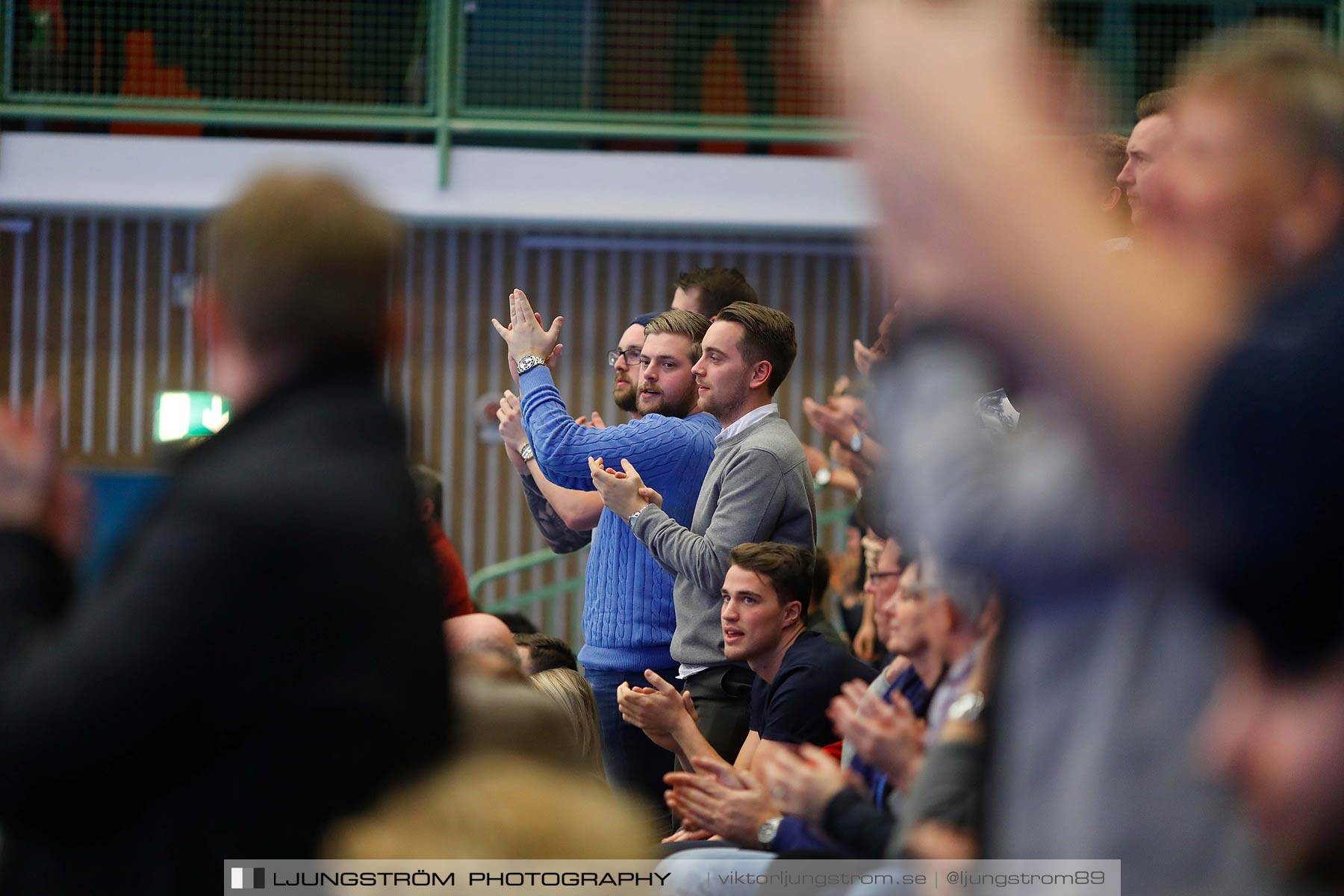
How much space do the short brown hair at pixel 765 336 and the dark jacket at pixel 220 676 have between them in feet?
7.11

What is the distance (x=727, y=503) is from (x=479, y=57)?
5.22 m

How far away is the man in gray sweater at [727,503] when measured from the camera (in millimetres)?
3180

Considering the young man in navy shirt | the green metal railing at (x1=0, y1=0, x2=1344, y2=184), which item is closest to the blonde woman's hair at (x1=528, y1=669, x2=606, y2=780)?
the young man in navy shirt

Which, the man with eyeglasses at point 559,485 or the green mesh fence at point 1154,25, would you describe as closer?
the man with eyeglasses at point 559,485

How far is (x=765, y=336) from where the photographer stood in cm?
338

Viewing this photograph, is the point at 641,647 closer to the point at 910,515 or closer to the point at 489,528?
the point at 910,515

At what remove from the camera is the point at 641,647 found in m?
3.51

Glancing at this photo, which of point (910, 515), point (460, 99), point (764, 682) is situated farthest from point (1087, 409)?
point (460, 99)

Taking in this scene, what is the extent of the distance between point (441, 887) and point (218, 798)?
1.12ft

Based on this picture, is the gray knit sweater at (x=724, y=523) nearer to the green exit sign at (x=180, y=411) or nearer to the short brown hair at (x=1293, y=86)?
the short brown hair at (x=1293, y=86)

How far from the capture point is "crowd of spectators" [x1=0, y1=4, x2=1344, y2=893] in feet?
2.18

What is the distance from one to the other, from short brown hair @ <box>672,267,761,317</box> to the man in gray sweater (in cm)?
54

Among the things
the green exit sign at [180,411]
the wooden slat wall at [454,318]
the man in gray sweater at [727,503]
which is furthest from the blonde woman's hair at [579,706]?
the wooden slat wall at [454,318]

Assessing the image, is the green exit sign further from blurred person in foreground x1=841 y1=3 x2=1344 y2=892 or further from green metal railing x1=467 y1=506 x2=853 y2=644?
blurred person in foreground x1=841 y1=3 x2=1344 y2=892
